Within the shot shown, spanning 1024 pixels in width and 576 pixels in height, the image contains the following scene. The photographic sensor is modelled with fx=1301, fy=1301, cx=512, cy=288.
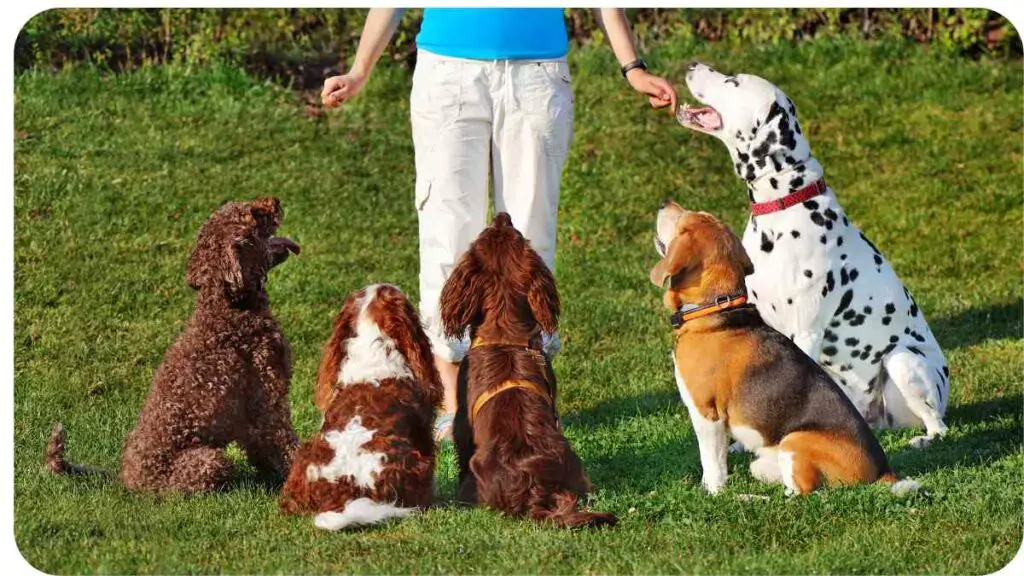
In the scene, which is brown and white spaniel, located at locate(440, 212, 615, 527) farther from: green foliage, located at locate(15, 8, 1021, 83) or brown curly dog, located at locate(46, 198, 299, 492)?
green foliage, located at locate(15, 8, 1021, 83)

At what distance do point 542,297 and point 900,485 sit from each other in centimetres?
207

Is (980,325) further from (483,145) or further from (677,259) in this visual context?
(483,145)

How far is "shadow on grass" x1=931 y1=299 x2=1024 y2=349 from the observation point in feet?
34.6

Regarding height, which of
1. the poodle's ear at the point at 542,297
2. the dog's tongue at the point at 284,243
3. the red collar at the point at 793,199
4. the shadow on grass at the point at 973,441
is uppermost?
the dog's tongue at the point at 284,243

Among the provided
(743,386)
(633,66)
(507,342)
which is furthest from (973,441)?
(507,342)

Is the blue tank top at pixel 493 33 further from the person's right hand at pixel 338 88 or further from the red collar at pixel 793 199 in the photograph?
the red collar at pixel 793 199

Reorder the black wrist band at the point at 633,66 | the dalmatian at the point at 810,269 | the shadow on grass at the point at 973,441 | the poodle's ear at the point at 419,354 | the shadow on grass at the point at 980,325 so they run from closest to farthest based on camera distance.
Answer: the poodle's ear at the point at 419,354
the shadow on grass at the point at 973,441
the black wrist band at the point at 633,66
the dalmatian at the point at 810,269
the shadow on grass at the point at 980,325

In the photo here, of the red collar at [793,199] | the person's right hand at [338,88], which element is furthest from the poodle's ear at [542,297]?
the red collar at [793,199]

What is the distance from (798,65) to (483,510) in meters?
9.71

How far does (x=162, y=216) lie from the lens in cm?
1198

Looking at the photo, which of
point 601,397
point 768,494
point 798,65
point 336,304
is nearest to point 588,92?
point 798,65

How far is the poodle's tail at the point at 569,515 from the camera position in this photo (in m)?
6.12

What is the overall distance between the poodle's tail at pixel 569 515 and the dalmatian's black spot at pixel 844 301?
2.53 metres

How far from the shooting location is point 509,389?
644cm
